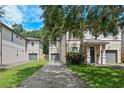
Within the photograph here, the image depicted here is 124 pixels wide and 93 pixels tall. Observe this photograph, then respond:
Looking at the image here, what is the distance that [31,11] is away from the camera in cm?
1438

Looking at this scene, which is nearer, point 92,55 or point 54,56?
point 92,55

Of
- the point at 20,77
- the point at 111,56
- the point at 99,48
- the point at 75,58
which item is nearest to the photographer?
the point at 20,77

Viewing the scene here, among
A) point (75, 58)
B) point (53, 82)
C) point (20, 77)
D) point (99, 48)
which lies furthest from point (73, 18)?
point (99, 48)

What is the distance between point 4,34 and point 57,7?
1849 centimetres

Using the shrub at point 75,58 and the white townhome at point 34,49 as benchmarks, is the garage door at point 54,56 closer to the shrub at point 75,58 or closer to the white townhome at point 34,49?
the white townhome at point 34,49

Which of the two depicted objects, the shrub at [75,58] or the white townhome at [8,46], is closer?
the shrub at [75,58]

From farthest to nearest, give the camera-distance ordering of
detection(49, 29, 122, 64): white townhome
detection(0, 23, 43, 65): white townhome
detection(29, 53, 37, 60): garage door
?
detection(29, 53, 37, 60): garage door, detection(49, 29, 122, 64): white townhome, detection(0, 23, 43, 65): white townhome

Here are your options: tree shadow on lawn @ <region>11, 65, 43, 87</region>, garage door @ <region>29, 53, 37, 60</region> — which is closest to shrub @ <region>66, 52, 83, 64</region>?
tree shadow on lawn @ <region>11, 65, 43, 87</region>

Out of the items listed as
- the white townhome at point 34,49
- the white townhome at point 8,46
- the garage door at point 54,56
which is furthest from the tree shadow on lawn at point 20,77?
the white townhome at point 34,49

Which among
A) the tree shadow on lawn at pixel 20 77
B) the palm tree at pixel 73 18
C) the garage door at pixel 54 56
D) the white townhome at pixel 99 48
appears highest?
the palm tree at pixel 73 18

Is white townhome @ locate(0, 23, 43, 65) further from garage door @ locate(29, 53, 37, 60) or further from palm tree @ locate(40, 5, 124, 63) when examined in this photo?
palm tree @ locate(40, 5, 124, 63)

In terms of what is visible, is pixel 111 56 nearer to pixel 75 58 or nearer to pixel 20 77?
pixel 75 58

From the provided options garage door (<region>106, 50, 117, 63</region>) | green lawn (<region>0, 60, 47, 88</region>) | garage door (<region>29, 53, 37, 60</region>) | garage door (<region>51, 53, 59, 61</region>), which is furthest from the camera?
garage door (<region>29, 53, 37, 60</region>)
